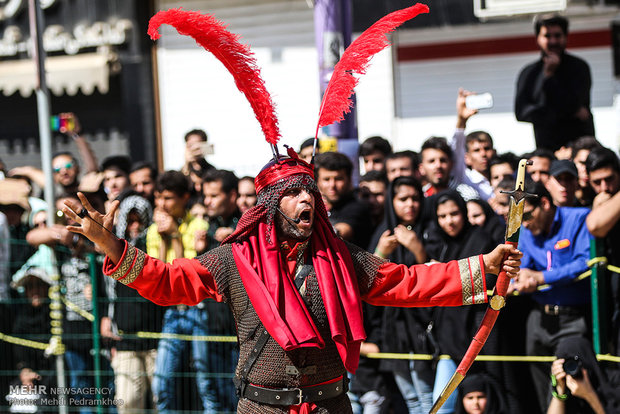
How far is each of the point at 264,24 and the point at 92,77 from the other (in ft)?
8.75

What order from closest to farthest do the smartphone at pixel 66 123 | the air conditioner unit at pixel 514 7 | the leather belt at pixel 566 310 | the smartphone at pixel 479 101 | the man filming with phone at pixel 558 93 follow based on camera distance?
the leather belt at pixel 566 310
the smartphone at pixel 479 101
the man filming with phone at pixel 558 93
the air conditioner unit at pixel 514 7
the smartphone at pixel 66 123

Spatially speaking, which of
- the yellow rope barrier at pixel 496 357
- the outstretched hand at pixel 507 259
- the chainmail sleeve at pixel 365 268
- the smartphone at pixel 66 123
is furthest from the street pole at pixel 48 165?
the outstretched hand at pixel 507 259

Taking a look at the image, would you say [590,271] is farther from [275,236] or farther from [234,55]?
[234,55]

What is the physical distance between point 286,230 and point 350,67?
2.91 feet

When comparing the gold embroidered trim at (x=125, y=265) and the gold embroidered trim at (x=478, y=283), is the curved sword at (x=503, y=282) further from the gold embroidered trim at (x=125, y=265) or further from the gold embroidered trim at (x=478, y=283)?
the gold embroidered trim at (x=125, y=265)

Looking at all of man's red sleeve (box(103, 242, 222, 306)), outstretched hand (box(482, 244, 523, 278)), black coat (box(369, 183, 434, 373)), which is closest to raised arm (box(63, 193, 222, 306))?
man's red sleeve (box(103, 242, 222, 306))

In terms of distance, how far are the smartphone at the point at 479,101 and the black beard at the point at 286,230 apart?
2.58m

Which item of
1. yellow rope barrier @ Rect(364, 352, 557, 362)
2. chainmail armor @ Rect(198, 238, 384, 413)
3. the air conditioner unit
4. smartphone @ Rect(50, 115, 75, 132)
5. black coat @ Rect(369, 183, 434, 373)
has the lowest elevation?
yellow rope barrier @ Rect(364, 352, 557, 362)

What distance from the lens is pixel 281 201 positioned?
4219 millimetres

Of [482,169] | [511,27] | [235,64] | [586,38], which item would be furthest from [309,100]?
[235,64]

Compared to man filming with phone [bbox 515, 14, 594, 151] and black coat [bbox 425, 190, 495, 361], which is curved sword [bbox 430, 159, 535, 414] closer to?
black coat [bbox 425, 190, 495, 361]

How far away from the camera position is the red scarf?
13.4ft

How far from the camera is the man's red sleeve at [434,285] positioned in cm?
423

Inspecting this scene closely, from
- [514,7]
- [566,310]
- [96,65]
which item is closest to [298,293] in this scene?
[566,310]
